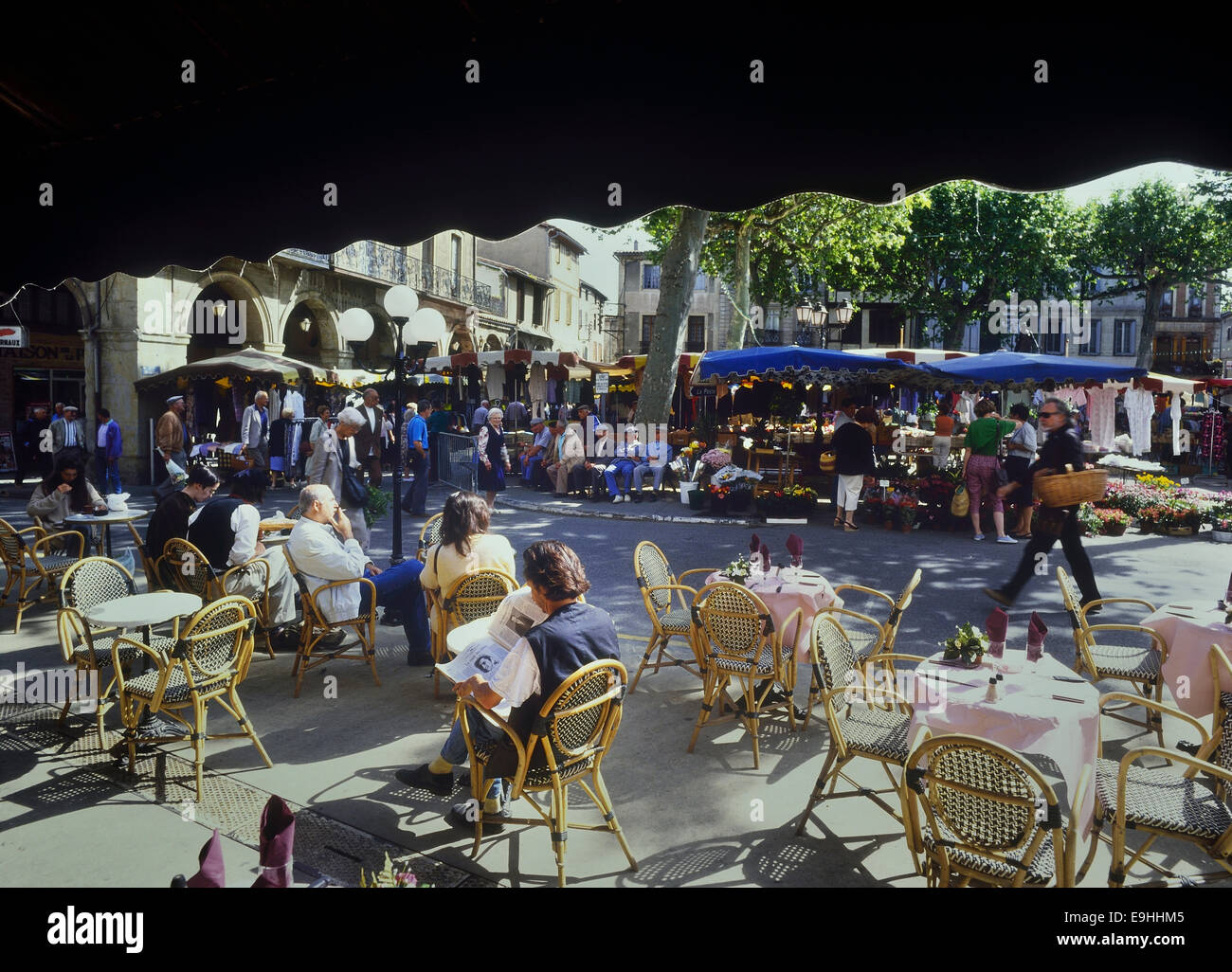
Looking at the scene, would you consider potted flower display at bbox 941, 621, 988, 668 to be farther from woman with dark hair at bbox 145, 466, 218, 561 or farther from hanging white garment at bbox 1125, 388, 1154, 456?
hanging white garment at bbox 1125, 388, 1154, 456

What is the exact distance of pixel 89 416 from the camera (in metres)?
17.1

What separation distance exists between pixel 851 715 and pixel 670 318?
13.9 meters

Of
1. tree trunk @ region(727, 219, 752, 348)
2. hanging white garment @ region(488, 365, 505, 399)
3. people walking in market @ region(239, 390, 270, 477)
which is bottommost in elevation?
people walking in market @ region(239, 390, 270, 477)

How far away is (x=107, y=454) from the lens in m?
14.7

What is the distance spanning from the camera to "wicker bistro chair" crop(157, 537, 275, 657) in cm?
531

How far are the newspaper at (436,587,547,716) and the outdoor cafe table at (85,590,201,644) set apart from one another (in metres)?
1.90

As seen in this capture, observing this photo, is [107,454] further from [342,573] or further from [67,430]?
[342,573]

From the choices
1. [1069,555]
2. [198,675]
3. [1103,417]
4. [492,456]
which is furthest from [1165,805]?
[1103,417]

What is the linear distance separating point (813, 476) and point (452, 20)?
13.1 metres

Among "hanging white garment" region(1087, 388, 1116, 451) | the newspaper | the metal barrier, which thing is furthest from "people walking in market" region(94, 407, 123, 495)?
"hanging white garment" region(1087, 388, 1116, 451)

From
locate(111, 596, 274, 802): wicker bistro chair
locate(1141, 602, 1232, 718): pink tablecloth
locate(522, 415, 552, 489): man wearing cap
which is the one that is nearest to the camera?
locate(111, 596, 274, 802): wicker bistro chair

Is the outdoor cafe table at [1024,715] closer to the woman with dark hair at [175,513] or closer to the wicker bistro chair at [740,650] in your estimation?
the wicker bistro chair at [740,650]

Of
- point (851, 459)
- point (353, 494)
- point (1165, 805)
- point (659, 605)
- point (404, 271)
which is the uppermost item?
point (404, 271)

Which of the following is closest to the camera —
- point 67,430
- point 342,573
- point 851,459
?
point 342,573
